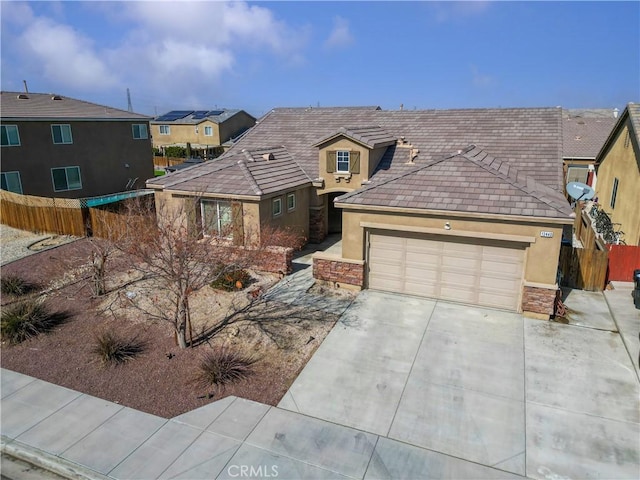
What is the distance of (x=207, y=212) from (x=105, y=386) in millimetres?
8905

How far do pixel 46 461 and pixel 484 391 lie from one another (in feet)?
28.2

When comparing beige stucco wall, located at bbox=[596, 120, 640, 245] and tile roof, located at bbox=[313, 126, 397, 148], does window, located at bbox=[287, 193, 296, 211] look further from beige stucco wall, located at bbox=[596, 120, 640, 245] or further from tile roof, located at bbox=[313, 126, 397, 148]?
beige stucco wall, located at bbox=[596, 120, 640, 245]

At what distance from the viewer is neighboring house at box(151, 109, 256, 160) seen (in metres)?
53.5

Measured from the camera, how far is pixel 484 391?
367 inches

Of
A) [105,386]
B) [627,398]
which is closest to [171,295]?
[105,386]

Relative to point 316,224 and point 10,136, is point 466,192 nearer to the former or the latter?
point 316,224

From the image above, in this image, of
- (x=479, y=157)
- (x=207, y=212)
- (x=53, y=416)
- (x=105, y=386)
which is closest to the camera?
(x=53, y=416)

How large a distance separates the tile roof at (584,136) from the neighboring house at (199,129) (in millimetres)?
35972

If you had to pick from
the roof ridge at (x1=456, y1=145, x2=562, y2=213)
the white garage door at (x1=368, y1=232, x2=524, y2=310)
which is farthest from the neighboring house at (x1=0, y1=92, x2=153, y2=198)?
the roof ridge at (x1=456, y1=145, x2=562, y2=213)

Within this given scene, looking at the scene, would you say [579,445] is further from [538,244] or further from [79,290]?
[79,290]

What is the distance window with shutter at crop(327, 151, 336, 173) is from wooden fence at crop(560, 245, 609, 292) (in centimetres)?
970

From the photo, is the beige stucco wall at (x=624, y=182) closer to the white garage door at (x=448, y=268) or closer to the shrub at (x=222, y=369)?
the white garage door at (x=448, y=268)

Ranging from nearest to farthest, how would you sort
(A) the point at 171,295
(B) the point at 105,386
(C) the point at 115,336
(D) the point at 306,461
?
(D) the point at 306,461 → (B) the point at 105,386 → (C) the point at 115,336 → (A) the point at 171,295

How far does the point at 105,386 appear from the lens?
9641mm
